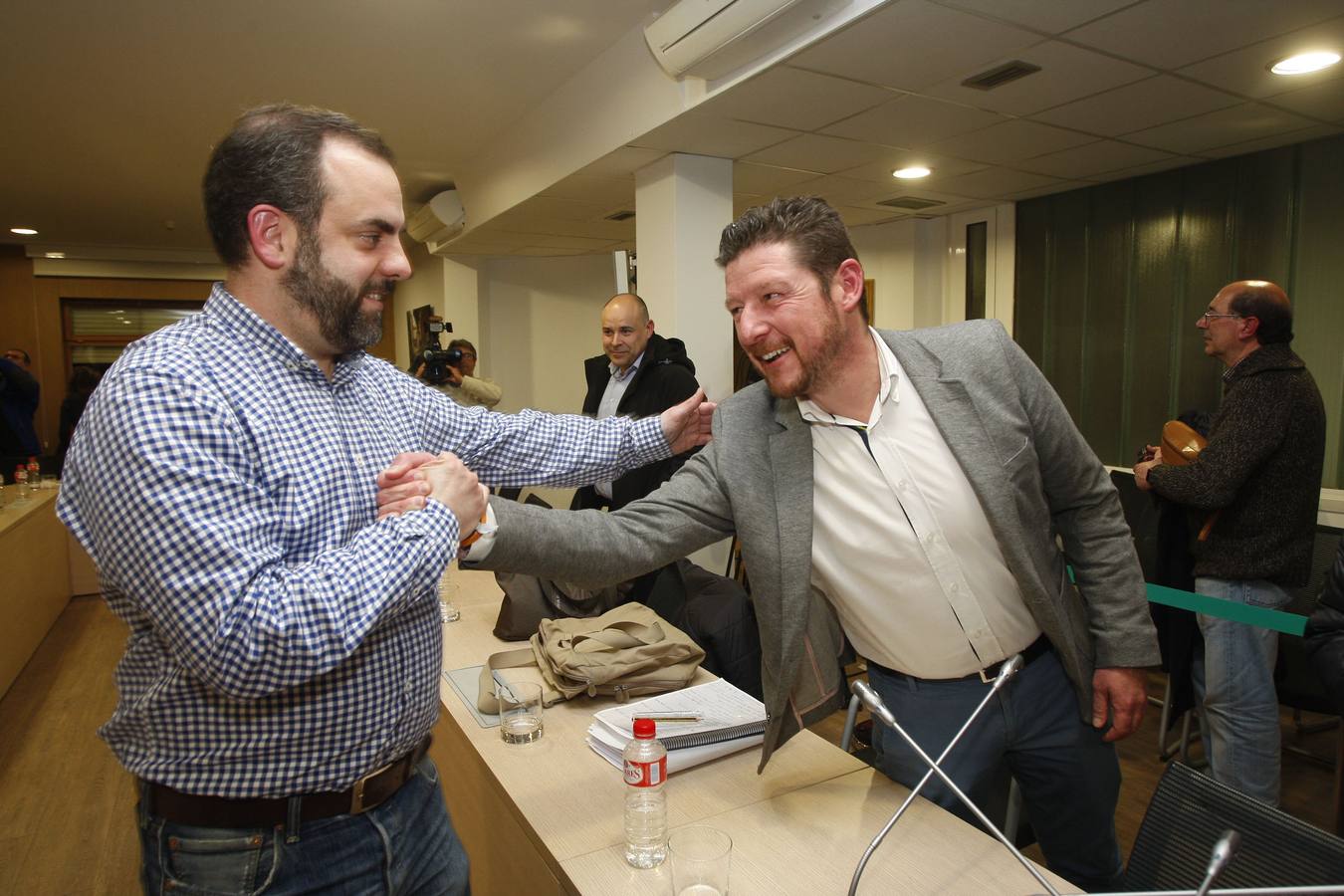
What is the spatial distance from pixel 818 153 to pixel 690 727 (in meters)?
3.25

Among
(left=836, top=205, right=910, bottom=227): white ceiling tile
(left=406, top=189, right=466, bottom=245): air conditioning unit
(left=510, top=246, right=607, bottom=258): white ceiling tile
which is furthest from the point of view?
(left=510, top=246, right=607, bottom=258): white ceiling tile

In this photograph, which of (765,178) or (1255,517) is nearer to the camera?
(1255,517)

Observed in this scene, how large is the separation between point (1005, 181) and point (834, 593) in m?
3.98

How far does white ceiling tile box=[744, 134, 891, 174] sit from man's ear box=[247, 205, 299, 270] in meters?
3.11

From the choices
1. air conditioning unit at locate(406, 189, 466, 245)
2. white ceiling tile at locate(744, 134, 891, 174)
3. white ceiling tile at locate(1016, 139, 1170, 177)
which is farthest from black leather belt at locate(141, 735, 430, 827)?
air conditioning unit at locate(406, 189, 466, 245)

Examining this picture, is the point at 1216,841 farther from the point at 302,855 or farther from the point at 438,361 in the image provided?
the point at 438,361

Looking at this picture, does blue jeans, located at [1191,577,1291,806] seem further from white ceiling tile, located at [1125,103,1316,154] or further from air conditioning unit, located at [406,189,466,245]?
air conditioning unit, located at [406,189,466,245]

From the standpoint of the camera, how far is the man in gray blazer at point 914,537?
149 cm

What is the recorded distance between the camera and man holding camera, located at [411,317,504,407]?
4.73 metres

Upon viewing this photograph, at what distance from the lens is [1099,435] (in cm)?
497

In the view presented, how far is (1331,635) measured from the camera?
5.11 ft

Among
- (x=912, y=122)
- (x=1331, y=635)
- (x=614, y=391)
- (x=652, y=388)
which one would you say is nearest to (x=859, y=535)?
(x=1331, y=635)

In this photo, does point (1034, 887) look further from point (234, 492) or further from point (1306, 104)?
point (1306, 104)

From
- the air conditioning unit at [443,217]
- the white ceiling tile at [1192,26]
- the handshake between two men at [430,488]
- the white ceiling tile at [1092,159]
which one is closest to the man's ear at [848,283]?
the handshake between two men at [430,488]
